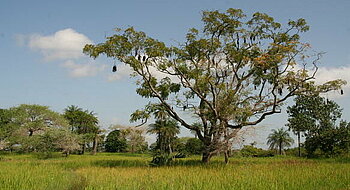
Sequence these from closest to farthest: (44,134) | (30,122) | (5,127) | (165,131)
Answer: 1. (44,134)
2. (5,127)
3. (30,122)
4. (165,131)

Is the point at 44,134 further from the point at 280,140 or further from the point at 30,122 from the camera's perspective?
the point at 280,140

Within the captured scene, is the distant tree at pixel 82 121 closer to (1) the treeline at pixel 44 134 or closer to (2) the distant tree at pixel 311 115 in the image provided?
(1) the treeline at pixel 44 134

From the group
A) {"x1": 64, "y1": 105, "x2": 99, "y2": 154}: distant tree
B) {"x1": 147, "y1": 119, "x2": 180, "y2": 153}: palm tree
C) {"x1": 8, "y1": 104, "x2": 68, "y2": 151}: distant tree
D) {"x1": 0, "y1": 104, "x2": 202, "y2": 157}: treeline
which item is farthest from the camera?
{"x1": 64, "y1": 105, "x2": 99, "y2": 154}: distant tree

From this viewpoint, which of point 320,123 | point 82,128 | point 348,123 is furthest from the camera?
point 82,128

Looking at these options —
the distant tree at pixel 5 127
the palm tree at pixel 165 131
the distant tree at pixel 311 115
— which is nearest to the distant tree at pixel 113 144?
the palm tree at pixel 165 131

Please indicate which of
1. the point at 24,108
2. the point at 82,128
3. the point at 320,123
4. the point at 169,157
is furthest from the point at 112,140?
the point at 169,157

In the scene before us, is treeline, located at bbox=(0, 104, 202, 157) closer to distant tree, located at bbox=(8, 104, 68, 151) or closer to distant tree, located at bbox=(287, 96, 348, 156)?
distant tree, located at bbox=(8, 104, 68, 151)

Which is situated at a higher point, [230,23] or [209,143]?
[230,23]

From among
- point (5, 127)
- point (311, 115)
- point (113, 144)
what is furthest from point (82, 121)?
point (311, 115)

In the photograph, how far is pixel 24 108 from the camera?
147 feet

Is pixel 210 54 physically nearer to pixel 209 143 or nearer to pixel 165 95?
pixel 165 95

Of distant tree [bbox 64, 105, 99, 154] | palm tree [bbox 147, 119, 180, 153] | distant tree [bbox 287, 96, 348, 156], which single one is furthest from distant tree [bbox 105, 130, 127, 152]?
distant tree [bbox 287, 96, 348, 156]

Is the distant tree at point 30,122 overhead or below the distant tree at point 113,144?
overhead

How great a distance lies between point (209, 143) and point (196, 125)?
143 centimetres
